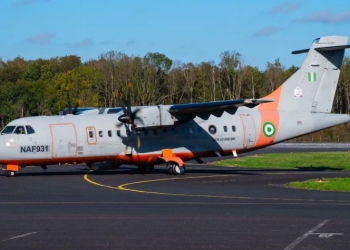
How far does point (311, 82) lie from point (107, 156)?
10.2 metres

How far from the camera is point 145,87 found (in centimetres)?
8600

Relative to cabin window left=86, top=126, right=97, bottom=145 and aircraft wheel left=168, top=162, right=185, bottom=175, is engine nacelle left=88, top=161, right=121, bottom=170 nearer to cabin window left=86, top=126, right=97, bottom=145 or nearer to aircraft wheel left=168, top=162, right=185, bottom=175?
cabin window left=86, top=126, right=97, bottom=145

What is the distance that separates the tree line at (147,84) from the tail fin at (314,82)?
162 ft

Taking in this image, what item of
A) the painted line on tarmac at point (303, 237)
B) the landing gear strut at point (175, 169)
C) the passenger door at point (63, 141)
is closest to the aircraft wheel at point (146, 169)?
the landing gear strut at point (175, 169)

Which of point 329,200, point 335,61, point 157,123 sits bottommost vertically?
point 329,200

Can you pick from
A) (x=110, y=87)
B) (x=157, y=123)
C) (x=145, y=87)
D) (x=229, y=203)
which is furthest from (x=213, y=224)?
(x=110, y=87)

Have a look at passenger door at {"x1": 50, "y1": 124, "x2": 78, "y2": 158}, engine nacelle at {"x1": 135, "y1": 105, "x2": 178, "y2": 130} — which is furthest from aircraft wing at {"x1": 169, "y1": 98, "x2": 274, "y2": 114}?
passenger door at {"x1": 50, "y1": 124, "x2": 78, "y2": 158}

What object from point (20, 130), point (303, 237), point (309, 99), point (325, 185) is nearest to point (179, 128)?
point (309, 99)

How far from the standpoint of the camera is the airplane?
98.4ft

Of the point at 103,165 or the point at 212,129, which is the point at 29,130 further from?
the point at 212,129

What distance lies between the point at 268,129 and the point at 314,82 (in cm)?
332

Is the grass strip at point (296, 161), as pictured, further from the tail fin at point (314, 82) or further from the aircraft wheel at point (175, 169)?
the aircraft wheel at point (175, 169)

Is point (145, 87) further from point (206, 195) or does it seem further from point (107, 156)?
point (206, 195)

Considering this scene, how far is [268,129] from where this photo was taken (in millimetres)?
32844
